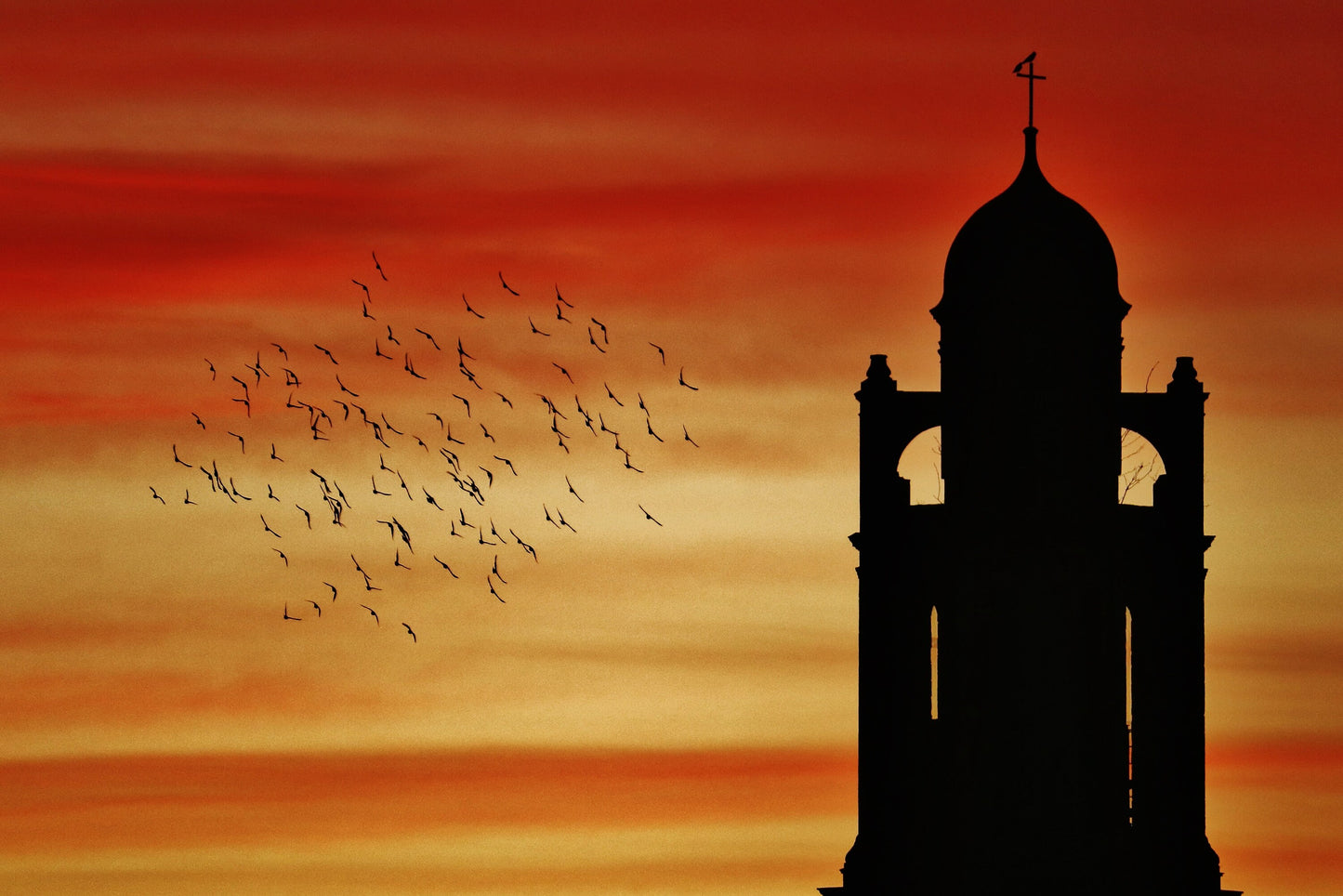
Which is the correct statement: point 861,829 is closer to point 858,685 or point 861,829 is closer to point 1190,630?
point 858,685

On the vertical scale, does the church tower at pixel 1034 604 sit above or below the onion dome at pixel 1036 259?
below

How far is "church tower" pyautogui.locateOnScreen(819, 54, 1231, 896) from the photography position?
4959 centimetres

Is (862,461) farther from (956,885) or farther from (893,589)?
(956,885)

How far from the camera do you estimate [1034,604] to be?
164 ft

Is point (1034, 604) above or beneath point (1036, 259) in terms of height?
beneath

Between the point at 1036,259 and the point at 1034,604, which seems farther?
the point at 1034,604

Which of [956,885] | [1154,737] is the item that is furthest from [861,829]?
[1154,737]

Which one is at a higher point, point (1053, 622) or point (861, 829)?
point (1053, 622)

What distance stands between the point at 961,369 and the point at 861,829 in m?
8.11

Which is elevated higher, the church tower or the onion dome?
the onion dome

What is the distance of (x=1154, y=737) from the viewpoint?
49.8 metres

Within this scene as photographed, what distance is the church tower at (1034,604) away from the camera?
1953 inches

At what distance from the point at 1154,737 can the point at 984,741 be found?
2.85 m

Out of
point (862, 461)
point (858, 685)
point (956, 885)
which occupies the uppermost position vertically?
point (862, 461)
